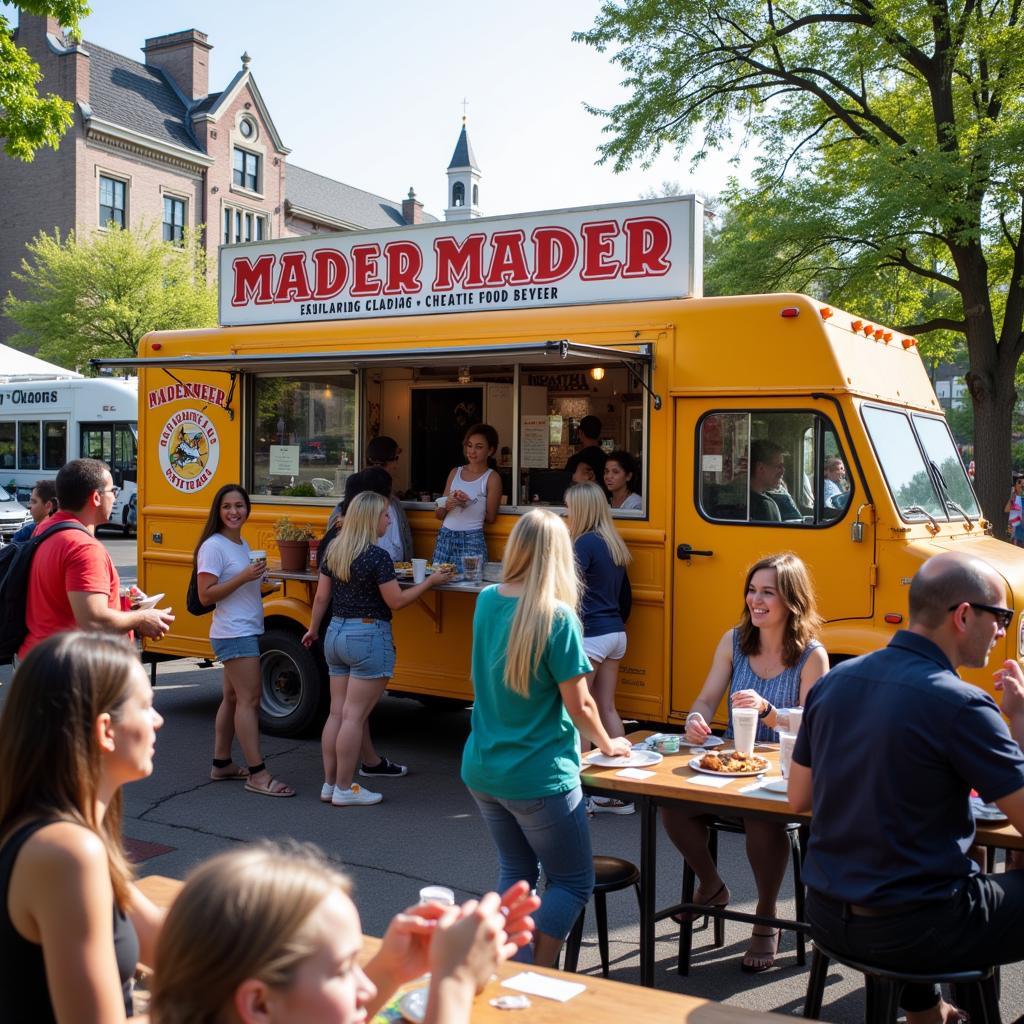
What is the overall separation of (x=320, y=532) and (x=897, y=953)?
581cm

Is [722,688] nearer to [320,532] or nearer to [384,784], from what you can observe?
[384,784]

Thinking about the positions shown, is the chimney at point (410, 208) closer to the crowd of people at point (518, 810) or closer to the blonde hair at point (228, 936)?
the crowd of people at point (518, 810)

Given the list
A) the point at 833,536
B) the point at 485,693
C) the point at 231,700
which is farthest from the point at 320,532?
the point at 485,693

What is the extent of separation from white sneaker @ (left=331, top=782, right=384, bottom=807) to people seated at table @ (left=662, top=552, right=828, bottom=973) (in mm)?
2496

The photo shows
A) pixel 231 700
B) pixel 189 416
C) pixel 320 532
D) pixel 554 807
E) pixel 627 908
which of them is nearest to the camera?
pixel 554 807

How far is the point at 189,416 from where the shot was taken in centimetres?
890

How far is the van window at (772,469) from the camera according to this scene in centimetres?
645

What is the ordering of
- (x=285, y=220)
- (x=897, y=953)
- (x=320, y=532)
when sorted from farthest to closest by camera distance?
(x=285, y=220) < (x=320, y=532) < (x=897, y=953)

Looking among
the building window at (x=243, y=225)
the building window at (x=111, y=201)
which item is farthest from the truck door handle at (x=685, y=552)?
the building window at (x=243, y=225)

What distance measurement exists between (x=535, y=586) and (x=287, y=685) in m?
5.12

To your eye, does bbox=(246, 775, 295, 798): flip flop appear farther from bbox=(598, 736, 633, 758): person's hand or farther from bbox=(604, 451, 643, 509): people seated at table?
bbox=(598, 736, 633, 758): person's hand

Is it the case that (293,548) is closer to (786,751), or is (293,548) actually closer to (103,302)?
(786,751)

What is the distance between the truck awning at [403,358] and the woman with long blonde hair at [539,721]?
2631 mm

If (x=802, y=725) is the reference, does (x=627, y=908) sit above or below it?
below
